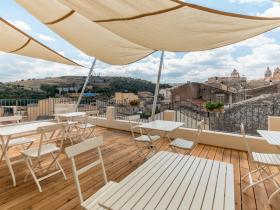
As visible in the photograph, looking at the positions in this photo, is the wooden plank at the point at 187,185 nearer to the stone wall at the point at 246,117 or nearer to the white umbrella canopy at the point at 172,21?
the white umbrella canopy at the point at 172,21

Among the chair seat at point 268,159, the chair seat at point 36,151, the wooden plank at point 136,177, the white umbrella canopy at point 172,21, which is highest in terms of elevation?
the white umbrella canopy at point 172,21

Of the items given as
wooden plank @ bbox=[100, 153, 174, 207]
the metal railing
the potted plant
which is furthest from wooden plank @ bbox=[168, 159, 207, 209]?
the potted plant

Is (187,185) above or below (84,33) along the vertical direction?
below

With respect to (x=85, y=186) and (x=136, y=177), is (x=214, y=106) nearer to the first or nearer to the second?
(x=85, y=186)

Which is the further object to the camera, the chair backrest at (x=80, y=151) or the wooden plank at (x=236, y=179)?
the wooden plank at (x=236, y=179)

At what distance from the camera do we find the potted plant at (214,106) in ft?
17.3

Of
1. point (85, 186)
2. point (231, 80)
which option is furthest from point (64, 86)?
point (231, 80)

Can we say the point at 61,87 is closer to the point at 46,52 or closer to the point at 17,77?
the point at 17,77

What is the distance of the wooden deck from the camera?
255cm

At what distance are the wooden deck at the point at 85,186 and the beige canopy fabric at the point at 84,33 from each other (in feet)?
7.79

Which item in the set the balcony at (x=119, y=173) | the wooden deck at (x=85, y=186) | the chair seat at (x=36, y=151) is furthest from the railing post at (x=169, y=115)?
the chair seat at (x=36, y=151)

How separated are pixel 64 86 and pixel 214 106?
6381 millimetres

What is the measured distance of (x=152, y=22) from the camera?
8.71ft

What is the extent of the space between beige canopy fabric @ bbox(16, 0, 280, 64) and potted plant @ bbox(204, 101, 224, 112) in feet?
7.07
